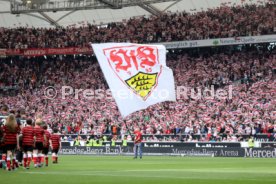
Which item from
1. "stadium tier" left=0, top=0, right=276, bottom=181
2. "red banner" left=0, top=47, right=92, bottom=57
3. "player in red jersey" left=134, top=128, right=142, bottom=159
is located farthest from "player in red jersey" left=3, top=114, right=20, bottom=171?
"red banner" left=0, top=47, right=92, bottom=57

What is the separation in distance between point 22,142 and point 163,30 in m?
39.8

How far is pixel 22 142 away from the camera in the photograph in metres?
25.7

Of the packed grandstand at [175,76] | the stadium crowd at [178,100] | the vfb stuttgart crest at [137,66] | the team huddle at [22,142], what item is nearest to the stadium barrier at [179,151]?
the packed grandstand at [175,76]

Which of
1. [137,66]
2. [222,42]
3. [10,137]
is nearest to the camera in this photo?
[10,137]

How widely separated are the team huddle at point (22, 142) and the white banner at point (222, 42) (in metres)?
32.0

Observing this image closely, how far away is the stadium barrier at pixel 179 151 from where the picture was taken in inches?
1590

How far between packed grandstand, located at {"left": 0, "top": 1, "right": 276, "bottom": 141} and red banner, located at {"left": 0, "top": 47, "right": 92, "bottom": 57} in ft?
1.73

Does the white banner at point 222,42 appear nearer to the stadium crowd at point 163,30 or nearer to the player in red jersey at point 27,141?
the stadium crowd at point 163,30

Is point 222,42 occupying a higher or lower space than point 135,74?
higher

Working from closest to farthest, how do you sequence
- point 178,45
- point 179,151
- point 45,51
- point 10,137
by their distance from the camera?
point 10,137 → point 179,151 → point 178,45 → point 45,51

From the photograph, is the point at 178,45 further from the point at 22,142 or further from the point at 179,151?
the point at 22,142

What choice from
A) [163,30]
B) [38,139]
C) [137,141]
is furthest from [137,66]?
[163,30]

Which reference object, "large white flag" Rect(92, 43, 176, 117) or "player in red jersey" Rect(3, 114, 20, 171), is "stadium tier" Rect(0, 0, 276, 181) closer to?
"large white flag" Rect(92, 43, 176, 117)

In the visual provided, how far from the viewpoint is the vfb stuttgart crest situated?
24.2 m
